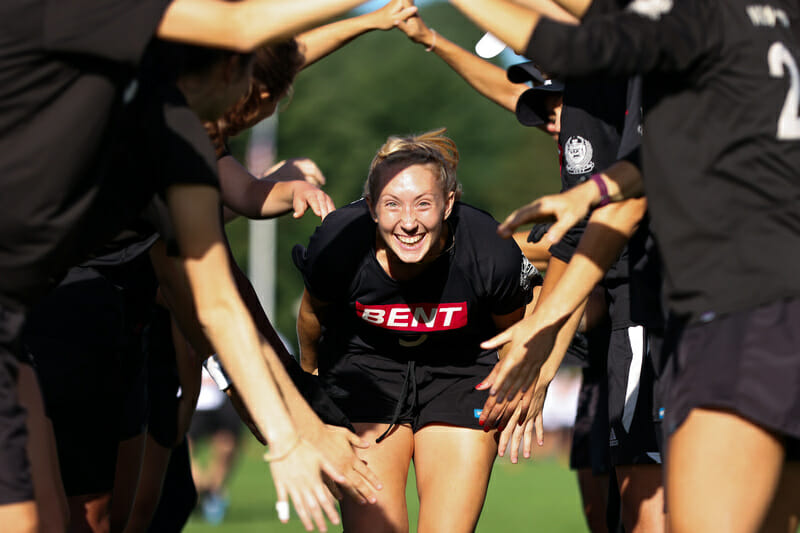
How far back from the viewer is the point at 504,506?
12148 mm

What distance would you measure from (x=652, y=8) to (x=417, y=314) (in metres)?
2.35

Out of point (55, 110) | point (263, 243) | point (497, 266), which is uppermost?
point (55, 110)

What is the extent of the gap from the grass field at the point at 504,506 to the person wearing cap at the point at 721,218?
21.9 feet

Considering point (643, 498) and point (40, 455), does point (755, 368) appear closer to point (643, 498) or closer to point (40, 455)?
point (643, 498)

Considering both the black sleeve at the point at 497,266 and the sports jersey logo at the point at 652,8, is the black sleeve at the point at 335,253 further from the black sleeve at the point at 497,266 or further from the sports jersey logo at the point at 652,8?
the sports jersey logo at the point at 652,8

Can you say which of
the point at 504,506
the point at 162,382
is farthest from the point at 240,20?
the point at 504,506

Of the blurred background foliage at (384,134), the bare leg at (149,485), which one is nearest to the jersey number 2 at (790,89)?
the bare leg at (149,485)

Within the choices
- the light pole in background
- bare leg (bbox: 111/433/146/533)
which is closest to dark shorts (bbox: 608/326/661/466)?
bare leg (bbox: 111/433/146/533)

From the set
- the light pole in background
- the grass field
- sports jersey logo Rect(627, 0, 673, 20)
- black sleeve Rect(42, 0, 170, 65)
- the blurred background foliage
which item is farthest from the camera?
the blurred background foliage

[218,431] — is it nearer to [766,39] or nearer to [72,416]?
[72,416]

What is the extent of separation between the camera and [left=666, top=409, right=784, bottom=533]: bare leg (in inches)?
121

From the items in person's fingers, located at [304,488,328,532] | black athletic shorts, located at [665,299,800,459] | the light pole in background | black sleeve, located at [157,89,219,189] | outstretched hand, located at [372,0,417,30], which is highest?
outstretched hand, located at [372,0,417,30]

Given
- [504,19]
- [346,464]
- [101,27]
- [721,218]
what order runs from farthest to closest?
[346,464], [504,19], [721,218], [101,27]

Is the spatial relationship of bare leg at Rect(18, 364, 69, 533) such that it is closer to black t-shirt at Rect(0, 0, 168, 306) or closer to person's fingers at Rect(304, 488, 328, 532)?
black t-shirt at Rect(0, 0, 168, 306)
